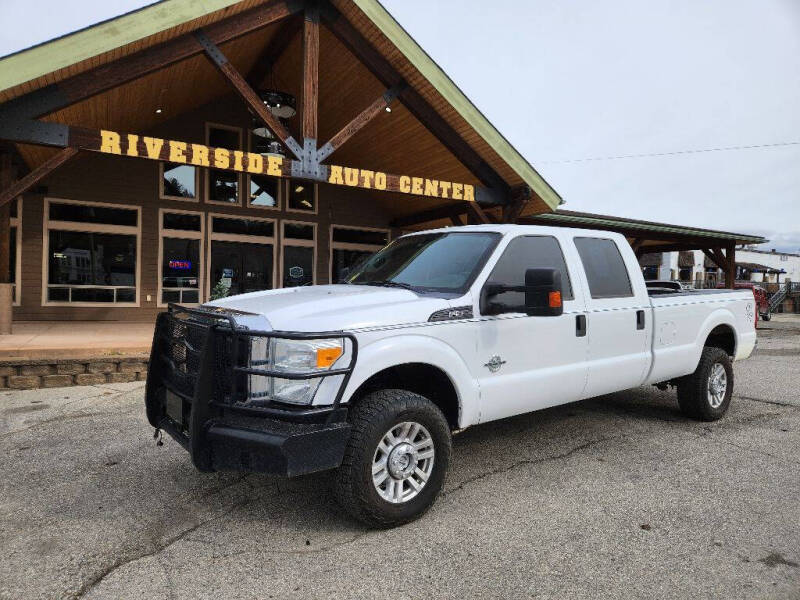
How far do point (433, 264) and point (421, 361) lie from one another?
41.3 inches

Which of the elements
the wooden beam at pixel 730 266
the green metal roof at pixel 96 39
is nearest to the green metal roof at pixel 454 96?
the green metal roof at pixel 96 39

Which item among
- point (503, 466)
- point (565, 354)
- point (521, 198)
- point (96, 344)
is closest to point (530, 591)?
point (503, 466)

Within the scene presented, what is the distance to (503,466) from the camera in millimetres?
4234

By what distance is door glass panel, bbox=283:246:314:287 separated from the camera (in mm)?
15289

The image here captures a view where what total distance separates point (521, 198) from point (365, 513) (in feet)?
31.1

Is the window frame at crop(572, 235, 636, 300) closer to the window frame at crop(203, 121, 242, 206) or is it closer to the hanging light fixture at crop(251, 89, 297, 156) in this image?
the hanging light fixture at crop(251, 89, 297, 156)

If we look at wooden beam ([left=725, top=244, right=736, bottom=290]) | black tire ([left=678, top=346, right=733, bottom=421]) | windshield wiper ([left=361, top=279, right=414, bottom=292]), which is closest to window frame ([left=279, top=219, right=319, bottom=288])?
windshield wiper ([left=361, top=279, right=414, bottom=292])

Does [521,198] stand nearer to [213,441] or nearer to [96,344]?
[96,344]

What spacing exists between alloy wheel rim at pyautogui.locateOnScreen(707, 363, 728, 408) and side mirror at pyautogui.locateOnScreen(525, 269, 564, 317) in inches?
125

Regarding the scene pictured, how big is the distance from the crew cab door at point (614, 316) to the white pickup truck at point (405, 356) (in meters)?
0.01

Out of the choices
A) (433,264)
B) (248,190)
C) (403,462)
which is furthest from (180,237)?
(403,462)

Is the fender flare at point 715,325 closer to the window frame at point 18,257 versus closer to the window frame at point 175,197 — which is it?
the window frame at point 175,197

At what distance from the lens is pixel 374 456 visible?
3.03 m

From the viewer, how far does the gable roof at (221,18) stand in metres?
7.08
